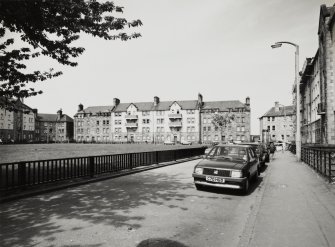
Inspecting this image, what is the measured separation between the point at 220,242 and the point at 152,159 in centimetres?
1309

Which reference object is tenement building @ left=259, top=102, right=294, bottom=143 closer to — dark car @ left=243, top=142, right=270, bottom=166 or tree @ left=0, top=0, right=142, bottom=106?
dark car @ left=243, top=142, right=270, bottom=166

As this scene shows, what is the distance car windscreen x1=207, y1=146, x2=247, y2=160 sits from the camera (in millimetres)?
10180

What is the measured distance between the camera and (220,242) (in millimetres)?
4766

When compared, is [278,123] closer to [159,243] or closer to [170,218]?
[170,218]

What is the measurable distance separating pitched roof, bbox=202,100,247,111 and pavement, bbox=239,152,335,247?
253 feet

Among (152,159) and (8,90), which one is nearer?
(8,90)

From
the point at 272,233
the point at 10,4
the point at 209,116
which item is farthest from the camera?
the point at 209,116

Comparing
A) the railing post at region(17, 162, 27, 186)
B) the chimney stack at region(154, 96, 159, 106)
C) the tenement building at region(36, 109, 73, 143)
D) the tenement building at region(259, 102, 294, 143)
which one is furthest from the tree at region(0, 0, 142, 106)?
the tenement building at region(36, 109, 73, 143)

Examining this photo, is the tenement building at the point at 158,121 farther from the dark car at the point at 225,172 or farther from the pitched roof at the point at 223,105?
the dark car at the point at 225,172

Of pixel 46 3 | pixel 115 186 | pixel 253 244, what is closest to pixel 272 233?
pixel 253 244

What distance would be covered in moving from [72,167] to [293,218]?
861cm

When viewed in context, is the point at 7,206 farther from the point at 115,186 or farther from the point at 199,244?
the point at 199,244

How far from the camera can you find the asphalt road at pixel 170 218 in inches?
188

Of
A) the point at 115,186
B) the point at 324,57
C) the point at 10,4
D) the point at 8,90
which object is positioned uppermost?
the point at 324,57
